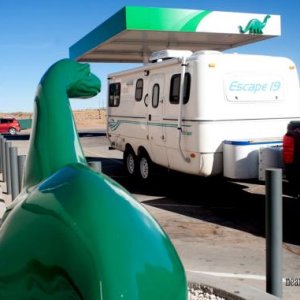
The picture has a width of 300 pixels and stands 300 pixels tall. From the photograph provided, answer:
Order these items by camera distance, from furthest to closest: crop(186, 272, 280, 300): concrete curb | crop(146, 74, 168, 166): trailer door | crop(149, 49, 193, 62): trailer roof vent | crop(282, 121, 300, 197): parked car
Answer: crop(146, 74, 168, 166): trailer door
crop(149, 49, 193, 62): trailer roof vent
crop(282, 121, 300, 197): parked car
crop(186, 272, 280, 300): concrete curb

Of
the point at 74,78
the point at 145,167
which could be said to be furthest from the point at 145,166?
the point at 74,78

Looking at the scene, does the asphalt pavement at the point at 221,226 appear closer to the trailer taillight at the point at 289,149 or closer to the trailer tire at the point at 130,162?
the trailer tire at the point at 130,162

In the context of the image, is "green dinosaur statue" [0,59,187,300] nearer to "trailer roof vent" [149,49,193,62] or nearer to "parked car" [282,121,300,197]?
"parked car" [282,121,300,197]

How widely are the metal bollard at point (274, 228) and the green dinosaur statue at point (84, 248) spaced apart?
5.90 feet

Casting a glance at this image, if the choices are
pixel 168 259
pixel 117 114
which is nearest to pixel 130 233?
pixel 168 259

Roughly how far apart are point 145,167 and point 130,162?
0.93 metres

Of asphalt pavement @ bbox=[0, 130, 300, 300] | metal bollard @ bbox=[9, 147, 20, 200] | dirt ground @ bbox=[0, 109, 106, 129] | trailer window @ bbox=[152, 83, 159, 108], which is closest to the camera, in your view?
asphalt pavement @ bbox=[0, 130, 300, 300]

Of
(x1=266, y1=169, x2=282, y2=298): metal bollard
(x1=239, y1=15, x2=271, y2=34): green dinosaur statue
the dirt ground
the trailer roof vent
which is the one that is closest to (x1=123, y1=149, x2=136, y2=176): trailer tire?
the trailer roof vent

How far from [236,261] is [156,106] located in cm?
539

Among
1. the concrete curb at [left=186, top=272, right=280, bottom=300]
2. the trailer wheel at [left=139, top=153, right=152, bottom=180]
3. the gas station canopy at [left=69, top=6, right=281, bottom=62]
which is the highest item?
the gas station canopy at [left=69, top=6, right=281, bottom=62]

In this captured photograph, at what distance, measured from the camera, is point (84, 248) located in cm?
155

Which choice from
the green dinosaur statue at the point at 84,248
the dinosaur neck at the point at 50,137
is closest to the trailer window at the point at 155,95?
the dinosaur neck at the point at 50,137

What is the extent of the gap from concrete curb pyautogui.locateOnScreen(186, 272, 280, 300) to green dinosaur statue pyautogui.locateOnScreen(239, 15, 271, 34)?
17664 mm

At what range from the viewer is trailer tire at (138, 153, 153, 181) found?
11.5 metres
